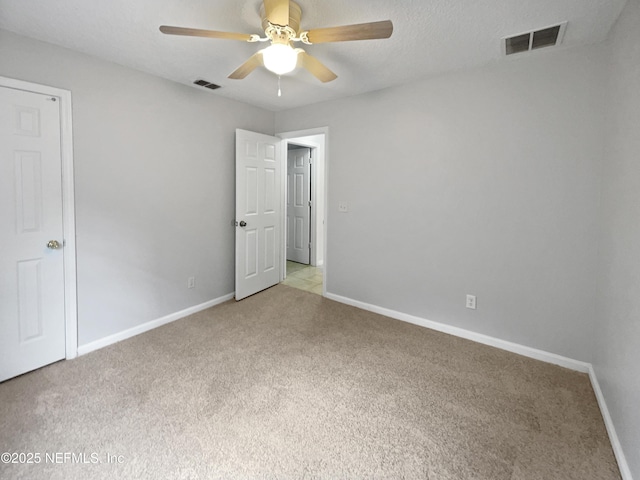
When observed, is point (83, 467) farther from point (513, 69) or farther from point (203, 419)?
point (513, 69)

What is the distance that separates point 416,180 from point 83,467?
304 centimetres

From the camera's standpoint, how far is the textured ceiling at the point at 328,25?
70.1 inches

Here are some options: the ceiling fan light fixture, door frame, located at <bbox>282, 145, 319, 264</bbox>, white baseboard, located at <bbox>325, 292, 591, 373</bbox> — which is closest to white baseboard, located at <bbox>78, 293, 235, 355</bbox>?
white baseboard, located at <bbox>325, 292, 591, 373</bbox>

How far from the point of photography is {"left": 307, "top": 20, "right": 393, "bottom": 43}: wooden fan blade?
151 centimetres

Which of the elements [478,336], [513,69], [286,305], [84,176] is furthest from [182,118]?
[478,336]

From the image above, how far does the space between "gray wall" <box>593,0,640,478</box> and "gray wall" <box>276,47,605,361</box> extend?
21cm

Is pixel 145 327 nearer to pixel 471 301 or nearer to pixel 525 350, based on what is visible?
pixel 471 301

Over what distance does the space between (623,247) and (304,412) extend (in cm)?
197

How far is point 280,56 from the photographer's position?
1.72 m

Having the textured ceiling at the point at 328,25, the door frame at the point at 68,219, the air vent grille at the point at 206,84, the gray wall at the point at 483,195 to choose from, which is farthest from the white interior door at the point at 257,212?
the door frame at the point at 68,219

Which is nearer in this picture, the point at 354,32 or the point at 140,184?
the point at 354,32

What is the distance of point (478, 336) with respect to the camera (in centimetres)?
278

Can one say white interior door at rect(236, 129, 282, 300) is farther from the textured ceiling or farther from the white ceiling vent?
the white ceiling vent

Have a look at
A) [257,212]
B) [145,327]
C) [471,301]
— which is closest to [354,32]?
[471,301]
